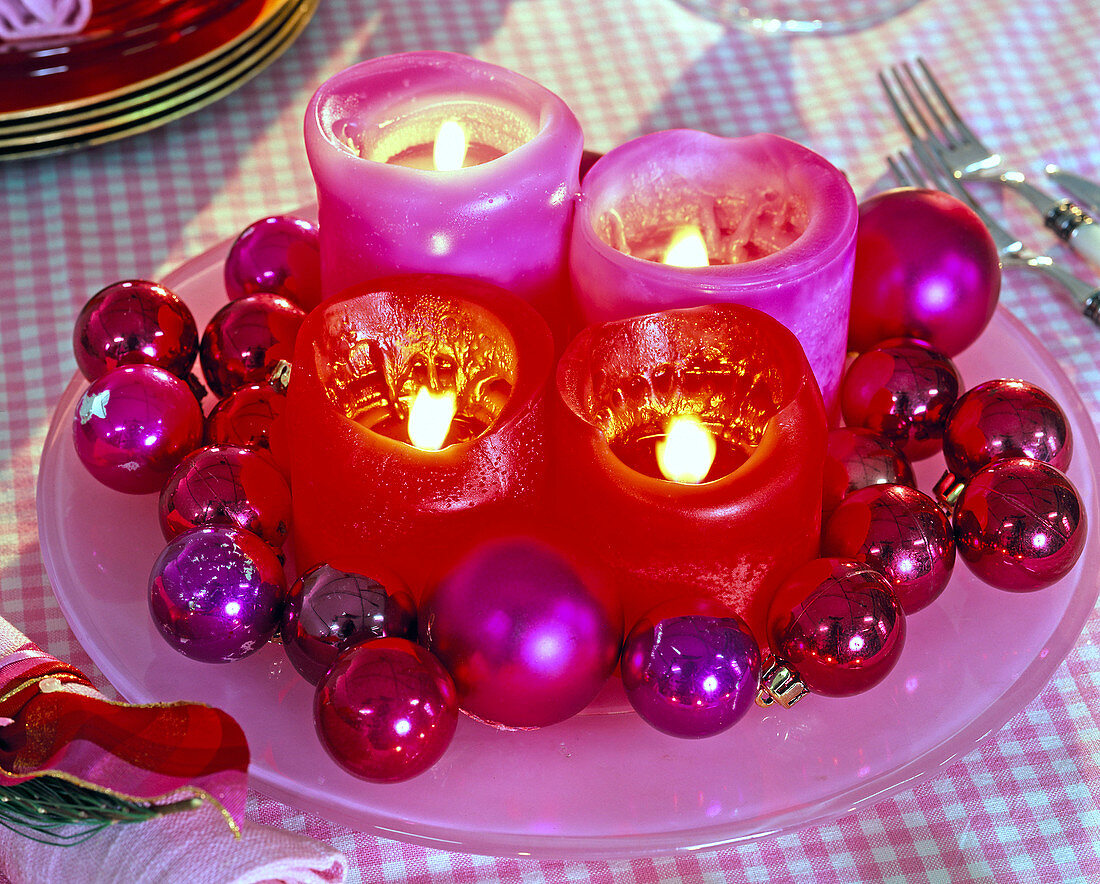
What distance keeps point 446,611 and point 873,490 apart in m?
0.18

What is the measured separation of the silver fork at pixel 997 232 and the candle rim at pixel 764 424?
233 millimetres

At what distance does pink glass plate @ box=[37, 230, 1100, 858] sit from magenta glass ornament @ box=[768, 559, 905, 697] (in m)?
0.02

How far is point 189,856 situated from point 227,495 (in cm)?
14

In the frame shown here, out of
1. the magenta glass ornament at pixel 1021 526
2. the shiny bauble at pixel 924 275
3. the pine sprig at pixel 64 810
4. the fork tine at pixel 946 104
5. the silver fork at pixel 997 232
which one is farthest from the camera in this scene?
the fork tine at pixel 946 104

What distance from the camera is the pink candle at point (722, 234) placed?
0.44m

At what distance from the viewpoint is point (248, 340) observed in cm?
52

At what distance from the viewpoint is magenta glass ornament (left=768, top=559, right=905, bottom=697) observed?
1.29ft

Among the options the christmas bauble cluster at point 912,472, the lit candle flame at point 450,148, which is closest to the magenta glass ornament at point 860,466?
the christmas bauble cluster at point 912,472

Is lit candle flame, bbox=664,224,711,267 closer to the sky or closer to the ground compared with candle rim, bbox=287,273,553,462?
closer to the ground

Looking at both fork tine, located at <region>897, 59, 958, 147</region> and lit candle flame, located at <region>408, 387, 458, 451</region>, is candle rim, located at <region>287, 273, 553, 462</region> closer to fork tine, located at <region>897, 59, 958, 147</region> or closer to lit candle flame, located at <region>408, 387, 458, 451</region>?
lit candle flame, located at <region>408, 387, 458, 451</region>

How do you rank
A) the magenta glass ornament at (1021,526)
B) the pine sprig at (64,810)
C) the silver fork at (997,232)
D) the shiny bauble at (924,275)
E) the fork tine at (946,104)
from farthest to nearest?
the fork tine at (946,104) → the silver fork at (997,232) → the shiny bauble at (924,275) → the magenta glass ornament at (1021,526) → the pine sprig at (64,810)

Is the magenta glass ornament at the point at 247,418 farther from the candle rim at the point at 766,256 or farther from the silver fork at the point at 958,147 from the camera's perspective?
the silver fork at the point at 958,147

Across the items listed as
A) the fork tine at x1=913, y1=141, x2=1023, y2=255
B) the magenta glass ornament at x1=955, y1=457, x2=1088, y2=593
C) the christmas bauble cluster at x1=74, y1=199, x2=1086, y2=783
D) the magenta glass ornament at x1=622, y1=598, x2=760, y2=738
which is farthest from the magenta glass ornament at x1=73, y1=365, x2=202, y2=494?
the fork tine at x1=913, y1=141, x2=1023, y2=255

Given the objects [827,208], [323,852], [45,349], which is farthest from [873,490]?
[45,349]
